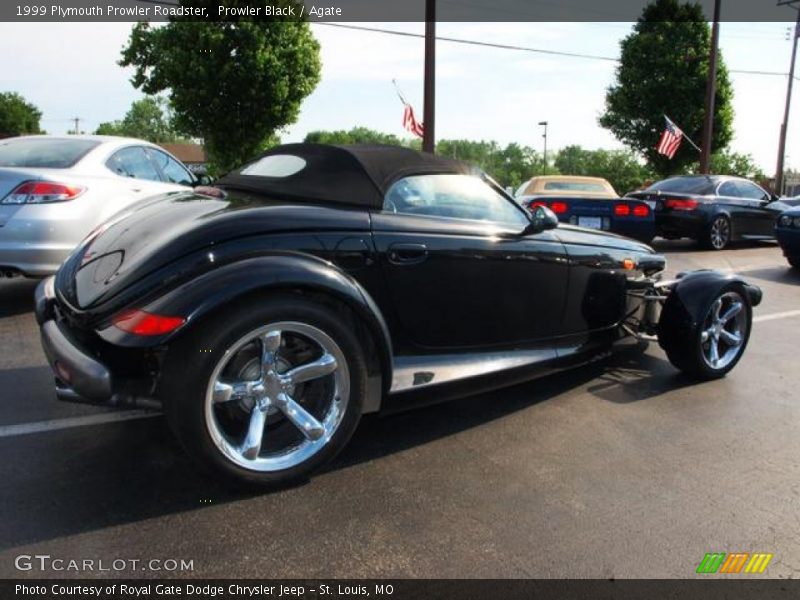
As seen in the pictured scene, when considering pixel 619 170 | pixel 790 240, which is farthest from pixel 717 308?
pixel 619 170

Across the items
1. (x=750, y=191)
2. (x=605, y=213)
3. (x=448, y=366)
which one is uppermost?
(x=750, y=191)

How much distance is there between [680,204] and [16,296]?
10343 mm

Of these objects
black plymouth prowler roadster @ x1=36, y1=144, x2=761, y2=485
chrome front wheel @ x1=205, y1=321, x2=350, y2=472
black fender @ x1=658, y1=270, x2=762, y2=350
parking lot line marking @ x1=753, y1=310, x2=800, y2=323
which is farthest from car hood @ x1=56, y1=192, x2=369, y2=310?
parking lot line marking @ x1=753, y1=310, x2=800, y2=323

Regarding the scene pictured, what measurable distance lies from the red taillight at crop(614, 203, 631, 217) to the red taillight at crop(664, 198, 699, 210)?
356cm

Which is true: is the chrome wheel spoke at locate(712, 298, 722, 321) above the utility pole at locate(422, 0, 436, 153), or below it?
below

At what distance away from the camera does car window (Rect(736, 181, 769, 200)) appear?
485 inches

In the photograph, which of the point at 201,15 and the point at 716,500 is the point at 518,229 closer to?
the point at 716,500

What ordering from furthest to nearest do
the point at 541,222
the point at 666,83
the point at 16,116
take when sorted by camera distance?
1. the point at 16,116
2. the point at 666,83
3. the point at 541,222

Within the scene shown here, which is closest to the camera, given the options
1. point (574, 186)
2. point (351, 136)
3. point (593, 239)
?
point (593, 239)

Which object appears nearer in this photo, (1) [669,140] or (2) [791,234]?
(2) [791,234]

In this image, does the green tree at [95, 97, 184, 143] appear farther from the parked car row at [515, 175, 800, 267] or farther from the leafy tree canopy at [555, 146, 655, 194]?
the parked car row at [515, 175, 800, 267]

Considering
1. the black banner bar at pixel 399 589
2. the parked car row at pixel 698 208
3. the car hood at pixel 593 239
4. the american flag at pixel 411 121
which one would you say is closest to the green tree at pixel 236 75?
the american flag at pixel 411 121

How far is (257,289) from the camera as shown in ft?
8.30

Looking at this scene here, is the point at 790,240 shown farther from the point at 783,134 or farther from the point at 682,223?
the point at 783,134
